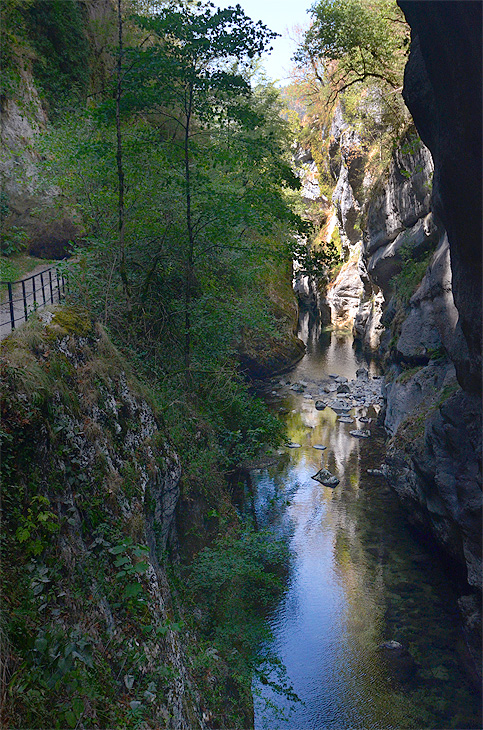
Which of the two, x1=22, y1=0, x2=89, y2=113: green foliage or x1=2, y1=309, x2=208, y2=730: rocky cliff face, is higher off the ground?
x1=22, y1=0, x2=89, y2=113: green foliage

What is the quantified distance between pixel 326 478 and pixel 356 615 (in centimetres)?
614

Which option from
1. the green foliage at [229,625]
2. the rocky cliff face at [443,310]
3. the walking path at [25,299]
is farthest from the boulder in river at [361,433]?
the walking path at [25,299]

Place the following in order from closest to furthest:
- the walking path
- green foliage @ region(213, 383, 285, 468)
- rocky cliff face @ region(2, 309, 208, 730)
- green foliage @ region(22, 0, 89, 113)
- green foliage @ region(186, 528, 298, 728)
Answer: rocky cliff face @ region(2, 309, 208, 730), green foliage @ region(186, 528, 298, 728), the walking path, green foliage @ region(213, 383, 285, 468), green foliage @ region(22, 0, 89, 113)

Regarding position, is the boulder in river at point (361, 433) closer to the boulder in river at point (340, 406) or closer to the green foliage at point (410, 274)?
the boulder in river at point (340, 406)

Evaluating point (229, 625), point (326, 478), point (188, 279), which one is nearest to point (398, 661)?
point (229, 625)

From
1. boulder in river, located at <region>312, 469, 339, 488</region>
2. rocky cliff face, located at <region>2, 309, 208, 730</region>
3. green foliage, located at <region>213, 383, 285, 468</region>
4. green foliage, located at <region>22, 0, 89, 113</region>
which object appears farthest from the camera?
boulder in river, located at <region>312, 469, 339, 488</region>

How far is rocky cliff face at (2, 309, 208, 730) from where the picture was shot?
3.81m

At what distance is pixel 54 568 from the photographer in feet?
14.4

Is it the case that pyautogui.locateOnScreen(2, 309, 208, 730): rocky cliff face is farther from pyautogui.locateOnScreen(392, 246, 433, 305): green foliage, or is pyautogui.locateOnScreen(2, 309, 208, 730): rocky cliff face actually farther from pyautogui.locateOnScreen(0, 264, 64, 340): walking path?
pyautogui.locateOnScreen(392, 246, 433, 305): green foliage

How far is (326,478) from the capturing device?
17250 mm

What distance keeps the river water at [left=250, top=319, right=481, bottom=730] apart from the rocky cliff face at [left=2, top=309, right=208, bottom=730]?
429 cm

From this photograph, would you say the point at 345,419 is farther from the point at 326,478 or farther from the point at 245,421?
the point at 245,421

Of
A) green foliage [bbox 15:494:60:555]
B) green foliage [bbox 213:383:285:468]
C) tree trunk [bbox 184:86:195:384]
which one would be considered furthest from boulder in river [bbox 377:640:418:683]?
green foliage [bbox 15:494:60:555]

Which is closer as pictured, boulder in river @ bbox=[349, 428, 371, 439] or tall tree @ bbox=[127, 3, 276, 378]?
tall tree @ bbox=[127, 3, 276, 378]
